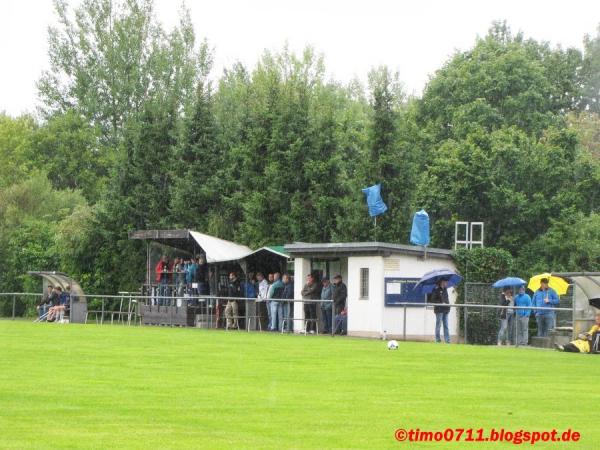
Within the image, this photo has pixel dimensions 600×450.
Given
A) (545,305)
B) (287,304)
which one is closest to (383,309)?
(287,304)

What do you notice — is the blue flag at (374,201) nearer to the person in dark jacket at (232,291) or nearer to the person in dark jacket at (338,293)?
the person in dark jacket at (232,291)

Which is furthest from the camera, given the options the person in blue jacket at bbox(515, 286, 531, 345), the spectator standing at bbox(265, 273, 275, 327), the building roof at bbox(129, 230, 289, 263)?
the building roof at bbox(129, 230, 289, 263)

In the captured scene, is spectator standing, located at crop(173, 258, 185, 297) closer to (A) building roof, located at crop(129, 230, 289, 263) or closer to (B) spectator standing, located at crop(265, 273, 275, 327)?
(A) building roof, located at crop(129, 230, 289, 263)

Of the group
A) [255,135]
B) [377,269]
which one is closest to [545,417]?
[377,269]

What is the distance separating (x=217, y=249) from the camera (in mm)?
47719

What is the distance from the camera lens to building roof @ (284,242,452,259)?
4044 cm

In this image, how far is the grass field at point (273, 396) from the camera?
12.2 meters

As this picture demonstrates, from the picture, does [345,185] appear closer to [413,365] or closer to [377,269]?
[377,269]

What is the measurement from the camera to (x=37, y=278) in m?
62.4

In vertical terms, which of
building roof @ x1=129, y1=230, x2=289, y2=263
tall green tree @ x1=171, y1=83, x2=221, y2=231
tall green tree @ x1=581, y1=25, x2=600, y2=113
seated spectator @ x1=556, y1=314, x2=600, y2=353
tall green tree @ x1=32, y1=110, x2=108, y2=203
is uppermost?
tall green tree @ x1=581, y1=25, x2=600, y2=113

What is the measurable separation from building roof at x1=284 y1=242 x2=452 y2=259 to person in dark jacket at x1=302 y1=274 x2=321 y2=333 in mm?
1032

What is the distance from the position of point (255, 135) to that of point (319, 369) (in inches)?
1341

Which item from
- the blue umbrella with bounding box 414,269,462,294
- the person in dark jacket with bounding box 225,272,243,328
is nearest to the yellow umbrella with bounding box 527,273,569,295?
the blue umbrella with bounding box 414,269,462,294

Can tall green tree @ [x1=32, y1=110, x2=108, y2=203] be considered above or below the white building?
above
